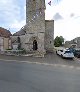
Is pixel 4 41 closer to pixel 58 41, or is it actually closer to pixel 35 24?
pixel 35 24

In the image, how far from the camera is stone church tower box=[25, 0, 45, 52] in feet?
174

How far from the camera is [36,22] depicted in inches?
2092

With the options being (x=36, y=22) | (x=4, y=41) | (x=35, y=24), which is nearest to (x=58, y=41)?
(x=4, y=41)

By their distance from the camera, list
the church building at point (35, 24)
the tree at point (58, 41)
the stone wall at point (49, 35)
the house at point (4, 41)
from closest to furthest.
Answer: the church building at point (35, 24) < the house at point (4, 41) < the stone wall at point (49, 35) < the tree at point (58, 41)

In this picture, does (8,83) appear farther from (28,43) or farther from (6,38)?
(6,38)

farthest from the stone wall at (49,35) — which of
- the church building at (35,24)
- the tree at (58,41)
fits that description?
the tree at (58,41)

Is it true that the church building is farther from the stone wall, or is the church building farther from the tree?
the tree

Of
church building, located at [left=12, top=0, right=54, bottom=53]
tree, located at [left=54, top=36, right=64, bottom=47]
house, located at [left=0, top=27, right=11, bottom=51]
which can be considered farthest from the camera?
tree, located at [left=54, top=36, right=64, bottom=47]

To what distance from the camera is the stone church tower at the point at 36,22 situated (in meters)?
53.0

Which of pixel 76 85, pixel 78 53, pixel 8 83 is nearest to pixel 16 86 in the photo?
pixel 8 83

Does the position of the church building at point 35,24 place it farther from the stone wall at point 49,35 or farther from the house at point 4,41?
the house at point 4,41

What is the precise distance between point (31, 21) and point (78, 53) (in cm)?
1730

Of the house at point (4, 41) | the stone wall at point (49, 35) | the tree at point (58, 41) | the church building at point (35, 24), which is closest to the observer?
the church building at point (35, 24)

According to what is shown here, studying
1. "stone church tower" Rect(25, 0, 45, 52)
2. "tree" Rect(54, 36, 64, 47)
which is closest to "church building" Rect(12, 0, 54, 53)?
"stone church tower" Rect(25, 0, 45, 52)
